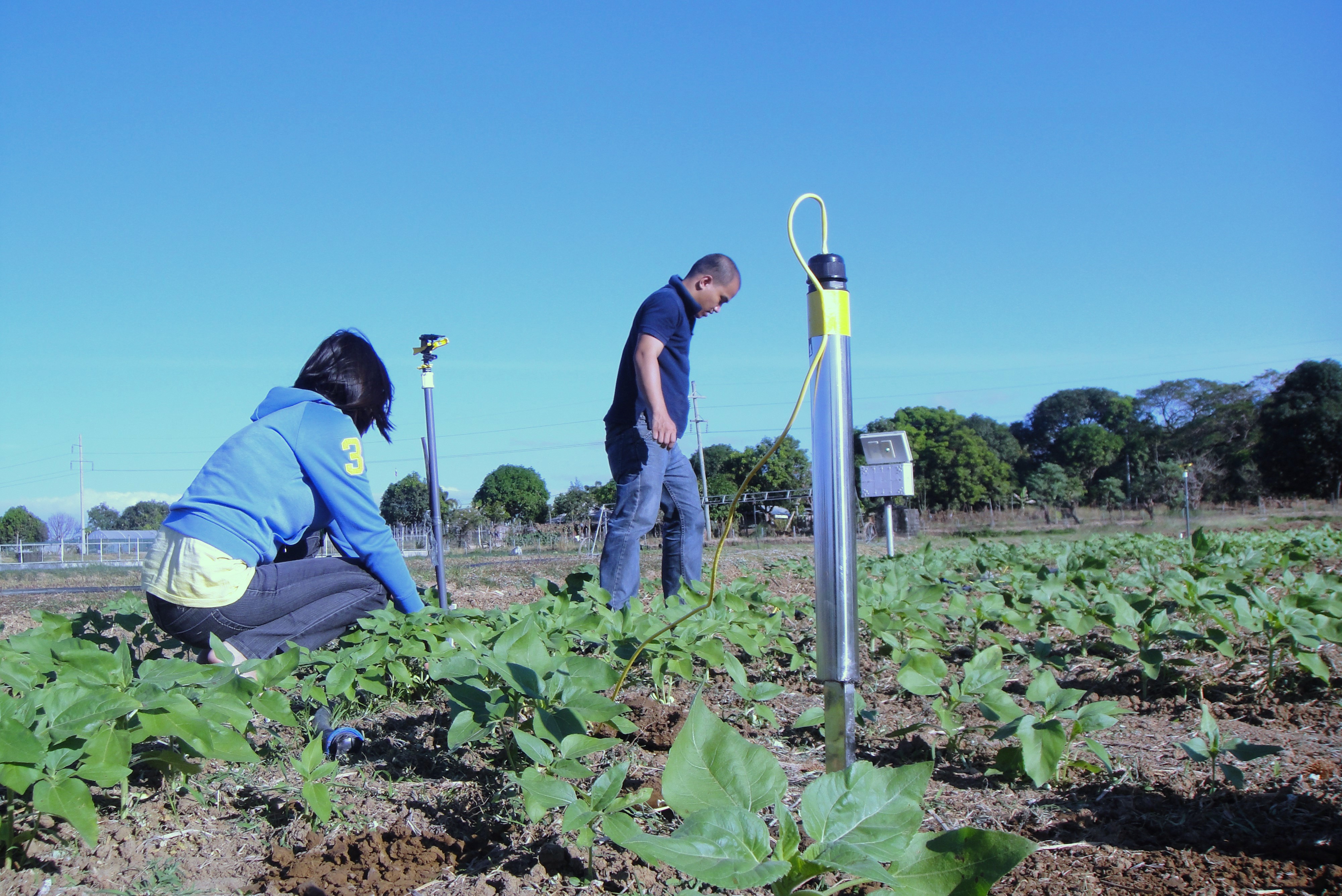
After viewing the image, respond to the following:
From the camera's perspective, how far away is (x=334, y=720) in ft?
7.39

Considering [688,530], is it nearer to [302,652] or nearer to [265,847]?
[302,652]

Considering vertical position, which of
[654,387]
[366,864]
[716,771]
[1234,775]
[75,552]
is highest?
[654,387]

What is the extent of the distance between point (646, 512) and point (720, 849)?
2.77 meters

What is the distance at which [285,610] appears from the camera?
2551 millimetres

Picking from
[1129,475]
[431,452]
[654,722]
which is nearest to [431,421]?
[431,452]

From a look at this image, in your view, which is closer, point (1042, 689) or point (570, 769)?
point (570, 769)

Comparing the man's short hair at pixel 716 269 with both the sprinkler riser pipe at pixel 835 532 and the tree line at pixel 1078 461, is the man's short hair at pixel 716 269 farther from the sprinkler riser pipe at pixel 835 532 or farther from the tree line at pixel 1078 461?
the tree line at pixel 1078 461

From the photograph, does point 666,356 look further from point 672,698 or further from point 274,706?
point 274,706

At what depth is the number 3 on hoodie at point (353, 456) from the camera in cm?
266

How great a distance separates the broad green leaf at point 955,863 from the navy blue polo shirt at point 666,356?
2.90 meters

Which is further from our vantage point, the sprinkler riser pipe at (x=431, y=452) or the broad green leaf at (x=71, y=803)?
the sprinkler riser pipe at (x=431, y=452)

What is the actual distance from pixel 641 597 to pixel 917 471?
53.3m

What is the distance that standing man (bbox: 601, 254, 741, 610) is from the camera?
3.62 meters

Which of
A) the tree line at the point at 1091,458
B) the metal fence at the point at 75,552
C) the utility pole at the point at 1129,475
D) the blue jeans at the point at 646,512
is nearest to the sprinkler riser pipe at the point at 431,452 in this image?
the blue jeans at the point at 646,512
